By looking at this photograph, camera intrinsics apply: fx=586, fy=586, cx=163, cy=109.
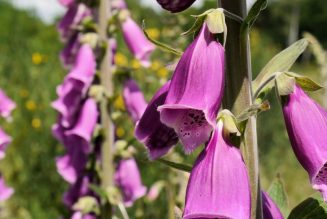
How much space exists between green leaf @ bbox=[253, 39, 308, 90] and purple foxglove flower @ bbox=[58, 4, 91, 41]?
1233mm

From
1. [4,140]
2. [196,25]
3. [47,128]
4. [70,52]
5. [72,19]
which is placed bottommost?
[47,128]

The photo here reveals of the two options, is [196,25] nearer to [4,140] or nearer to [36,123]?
[4,140]

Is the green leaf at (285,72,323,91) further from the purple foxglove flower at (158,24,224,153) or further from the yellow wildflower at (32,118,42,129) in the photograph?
the yellow wildflower at (32,118,42,129)

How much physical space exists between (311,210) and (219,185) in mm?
272

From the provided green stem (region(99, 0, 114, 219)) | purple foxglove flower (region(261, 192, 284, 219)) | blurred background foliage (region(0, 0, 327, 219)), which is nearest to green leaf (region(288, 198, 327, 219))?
purple foxglove flower (region(261, 192, 284, 219))

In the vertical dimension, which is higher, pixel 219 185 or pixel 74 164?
pixel 219 185

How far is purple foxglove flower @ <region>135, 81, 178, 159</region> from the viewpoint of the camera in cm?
100

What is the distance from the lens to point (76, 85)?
2037 millimetres

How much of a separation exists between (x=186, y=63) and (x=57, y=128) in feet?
4.38

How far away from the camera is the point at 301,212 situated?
3.34 feet

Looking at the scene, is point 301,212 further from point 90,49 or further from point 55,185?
point 55,185

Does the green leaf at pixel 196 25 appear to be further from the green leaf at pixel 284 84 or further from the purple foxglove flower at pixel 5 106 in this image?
the purple foxglove flower at pixel 5 106

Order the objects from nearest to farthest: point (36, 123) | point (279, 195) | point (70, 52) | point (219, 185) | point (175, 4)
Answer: point (219, 185), point (175, 4), point (279, 195), point (70, 52), point (36, 123)

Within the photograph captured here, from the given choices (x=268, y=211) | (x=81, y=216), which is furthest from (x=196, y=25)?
(x=81, y=216)
